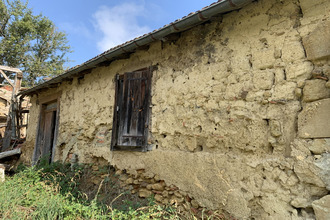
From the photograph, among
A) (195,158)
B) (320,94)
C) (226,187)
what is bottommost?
(226,187)

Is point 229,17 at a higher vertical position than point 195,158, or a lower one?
higher

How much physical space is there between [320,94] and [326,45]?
19.8 inches

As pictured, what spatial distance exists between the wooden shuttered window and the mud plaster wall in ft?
0.58

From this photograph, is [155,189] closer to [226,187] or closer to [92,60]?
[226,187]

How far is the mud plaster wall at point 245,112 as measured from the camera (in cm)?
240

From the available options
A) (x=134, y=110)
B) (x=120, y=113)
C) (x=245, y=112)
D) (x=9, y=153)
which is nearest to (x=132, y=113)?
(x=134, y=110)

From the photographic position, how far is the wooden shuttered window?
416 centimetres

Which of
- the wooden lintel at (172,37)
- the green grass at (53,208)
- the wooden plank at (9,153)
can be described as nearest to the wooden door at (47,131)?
the wooden plank at (9,153)

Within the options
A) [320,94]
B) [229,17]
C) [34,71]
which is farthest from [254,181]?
[34,71]

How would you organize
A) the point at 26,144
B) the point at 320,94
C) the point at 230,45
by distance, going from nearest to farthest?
the point at 320,94 < the point at 230,45 < the point at 26,144

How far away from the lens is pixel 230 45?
10.4 feet

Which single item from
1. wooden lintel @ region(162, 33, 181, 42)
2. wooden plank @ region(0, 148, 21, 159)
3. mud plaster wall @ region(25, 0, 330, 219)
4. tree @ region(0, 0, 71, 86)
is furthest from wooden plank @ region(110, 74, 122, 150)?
tree @ region(0, 0, 71, 86)

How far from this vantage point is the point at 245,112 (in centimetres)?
287

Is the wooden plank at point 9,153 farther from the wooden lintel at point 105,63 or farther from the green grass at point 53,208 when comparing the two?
the wooden lintel at point 105,63
